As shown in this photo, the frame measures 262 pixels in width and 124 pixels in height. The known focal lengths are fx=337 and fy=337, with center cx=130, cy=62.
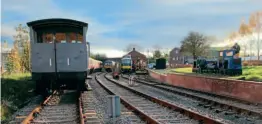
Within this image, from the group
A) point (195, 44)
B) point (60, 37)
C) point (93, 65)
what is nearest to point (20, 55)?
point (93, 65)

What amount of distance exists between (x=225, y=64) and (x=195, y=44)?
190 feet

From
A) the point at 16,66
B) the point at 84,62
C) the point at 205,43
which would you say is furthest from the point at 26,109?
the point at 205,43

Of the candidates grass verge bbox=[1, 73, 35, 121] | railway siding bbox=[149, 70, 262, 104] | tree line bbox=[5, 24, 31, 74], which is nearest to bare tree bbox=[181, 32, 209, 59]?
tree line bbox=[5, 24, 31, 74]

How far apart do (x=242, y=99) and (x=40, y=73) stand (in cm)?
885

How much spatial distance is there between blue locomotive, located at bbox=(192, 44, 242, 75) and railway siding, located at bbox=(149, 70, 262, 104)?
4974mm

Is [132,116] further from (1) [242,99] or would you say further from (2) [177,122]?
(1) [242,99]

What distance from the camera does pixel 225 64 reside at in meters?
28.2

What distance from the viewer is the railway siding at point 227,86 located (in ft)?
46.1

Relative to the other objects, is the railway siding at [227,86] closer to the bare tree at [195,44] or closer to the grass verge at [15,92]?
the grass verge at [15,92]

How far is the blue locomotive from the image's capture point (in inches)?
1059

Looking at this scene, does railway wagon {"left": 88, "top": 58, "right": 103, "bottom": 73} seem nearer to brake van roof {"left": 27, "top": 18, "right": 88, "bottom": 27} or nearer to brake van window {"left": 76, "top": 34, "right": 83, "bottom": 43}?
brake van window {"left": 76, "top": 34, "right": 83, "bottom": 43}

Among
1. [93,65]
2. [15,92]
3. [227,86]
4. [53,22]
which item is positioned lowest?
[15,92]

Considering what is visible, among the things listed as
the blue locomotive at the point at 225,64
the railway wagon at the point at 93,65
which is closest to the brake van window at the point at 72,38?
the railway wagon at the point at 93,65

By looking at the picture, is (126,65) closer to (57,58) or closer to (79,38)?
(79,38)
